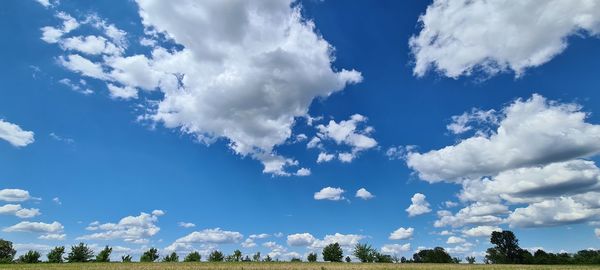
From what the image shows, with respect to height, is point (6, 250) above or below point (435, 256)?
above

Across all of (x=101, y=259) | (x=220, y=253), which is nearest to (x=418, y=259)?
(x=220, y=253)

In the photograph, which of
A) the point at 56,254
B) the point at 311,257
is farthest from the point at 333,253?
the point at 56,254

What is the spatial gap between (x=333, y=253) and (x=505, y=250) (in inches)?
3042

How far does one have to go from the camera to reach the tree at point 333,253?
144m

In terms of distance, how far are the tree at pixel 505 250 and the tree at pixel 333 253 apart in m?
70.3

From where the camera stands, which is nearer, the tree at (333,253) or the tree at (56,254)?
the tree at (56,254)

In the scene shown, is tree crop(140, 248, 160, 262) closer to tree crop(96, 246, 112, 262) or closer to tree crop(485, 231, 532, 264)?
tree crop(96, 246, 112, 262)

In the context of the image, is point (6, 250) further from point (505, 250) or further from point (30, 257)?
point (505, 250)

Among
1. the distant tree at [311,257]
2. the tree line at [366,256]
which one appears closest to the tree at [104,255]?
the tree line at [366,256]

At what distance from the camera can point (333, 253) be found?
144250 mm

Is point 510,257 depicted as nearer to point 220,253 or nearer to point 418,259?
point 418,259

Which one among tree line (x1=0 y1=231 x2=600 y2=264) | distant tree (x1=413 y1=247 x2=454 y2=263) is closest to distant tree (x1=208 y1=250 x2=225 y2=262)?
tree line (x1=0 y1=231 x2=600 y2=264)

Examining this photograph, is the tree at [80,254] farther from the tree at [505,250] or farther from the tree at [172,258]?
the tree at [505,250]

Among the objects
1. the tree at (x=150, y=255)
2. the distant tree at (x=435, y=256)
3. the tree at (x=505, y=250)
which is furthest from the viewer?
the distant tree at (x=435, y=256)
